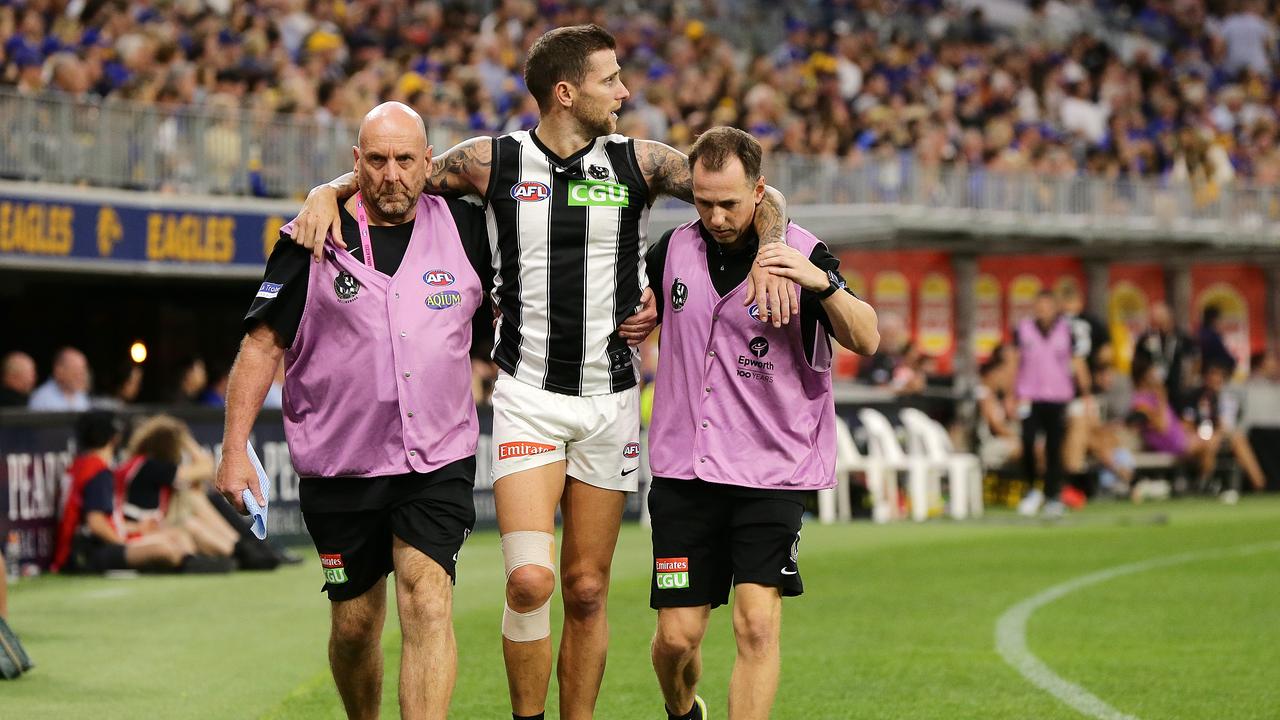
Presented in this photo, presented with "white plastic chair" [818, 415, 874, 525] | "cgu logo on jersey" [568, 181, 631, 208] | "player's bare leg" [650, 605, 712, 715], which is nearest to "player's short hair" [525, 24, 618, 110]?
"cgu logo on jersey" [568, 181, 631, 208]

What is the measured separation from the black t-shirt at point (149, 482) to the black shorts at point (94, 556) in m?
0.39

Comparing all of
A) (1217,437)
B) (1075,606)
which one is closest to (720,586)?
(1075,606)

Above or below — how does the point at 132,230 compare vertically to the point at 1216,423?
above

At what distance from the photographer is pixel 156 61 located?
1975 cm

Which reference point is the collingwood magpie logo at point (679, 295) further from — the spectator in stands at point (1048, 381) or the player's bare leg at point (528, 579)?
the spectator in stands at point (1048, 381)

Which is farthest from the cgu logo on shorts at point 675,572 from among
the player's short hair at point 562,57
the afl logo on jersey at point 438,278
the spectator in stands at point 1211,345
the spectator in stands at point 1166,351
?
the spectator in stands at point 1211,345

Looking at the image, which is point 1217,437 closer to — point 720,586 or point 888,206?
point 888,206

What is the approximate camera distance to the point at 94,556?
1485 cm

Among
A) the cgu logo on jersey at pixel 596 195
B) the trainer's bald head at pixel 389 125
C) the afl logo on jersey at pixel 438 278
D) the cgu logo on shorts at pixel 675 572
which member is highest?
the trainer's bald head at pixel 389 125

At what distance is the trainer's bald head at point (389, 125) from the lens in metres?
6.39

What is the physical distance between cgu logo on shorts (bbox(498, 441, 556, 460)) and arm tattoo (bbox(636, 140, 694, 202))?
105 cm

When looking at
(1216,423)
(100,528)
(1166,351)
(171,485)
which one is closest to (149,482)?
(171,485)

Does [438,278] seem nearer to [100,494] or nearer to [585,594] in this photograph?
[585,594]

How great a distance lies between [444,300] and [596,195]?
730 mm
